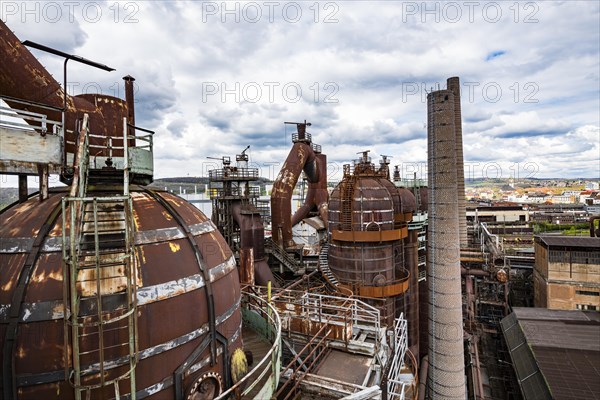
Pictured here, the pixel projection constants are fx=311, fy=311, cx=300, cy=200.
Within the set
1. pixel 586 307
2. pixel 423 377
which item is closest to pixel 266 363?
pixel 423 377

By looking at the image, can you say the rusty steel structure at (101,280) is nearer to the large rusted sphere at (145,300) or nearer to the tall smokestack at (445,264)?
the large rusted sphere at (145,300)

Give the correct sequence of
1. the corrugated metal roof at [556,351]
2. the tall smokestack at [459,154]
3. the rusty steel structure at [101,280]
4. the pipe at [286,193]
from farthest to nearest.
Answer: the tall smokestack at [459,154] → the pipe at [286,193] → the corrugated metal roof at [556,351] → the rusty steel structure at [101,280]

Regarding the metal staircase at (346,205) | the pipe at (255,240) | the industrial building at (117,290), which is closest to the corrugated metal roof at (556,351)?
the industrial building at (117,290)

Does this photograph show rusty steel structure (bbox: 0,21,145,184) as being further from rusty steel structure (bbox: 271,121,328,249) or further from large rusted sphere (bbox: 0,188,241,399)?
rusty steel structure (bbox: 271,121,328,249)

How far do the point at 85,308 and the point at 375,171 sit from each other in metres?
20.1

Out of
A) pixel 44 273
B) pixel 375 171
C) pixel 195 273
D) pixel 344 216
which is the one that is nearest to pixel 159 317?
pixel 195 273

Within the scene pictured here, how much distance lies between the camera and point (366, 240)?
18734 mm

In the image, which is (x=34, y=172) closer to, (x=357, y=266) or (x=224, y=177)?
(x=357, y=266)

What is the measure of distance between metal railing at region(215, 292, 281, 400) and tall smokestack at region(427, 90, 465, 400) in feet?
45.7

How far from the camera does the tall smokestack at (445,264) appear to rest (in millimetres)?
20184

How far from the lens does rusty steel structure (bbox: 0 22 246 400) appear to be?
4.50 metres

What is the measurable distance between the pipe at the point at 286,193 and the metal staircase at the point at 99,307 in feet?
70.9

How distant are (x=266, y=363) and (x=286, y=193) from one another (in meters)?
19.2

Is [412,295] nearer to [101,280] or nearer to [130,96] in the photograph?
[130,96]
